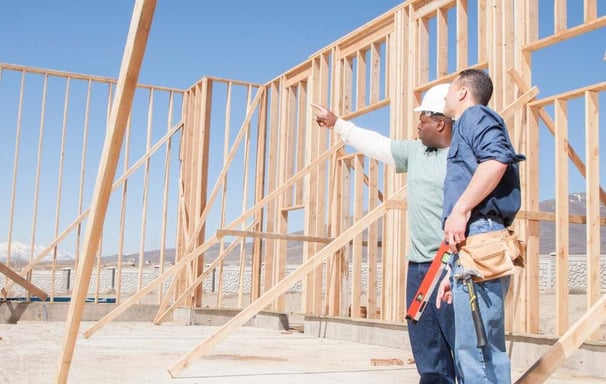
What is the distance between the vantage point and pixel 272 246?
10.6 m

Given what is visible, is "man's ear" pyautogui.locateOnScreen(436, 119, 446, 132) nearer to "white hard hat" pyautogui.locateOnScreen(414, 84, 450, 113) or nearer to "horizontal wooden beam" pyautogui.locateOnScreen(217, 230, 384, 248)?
"white hard hat" pyautogui.locateOnScreen(414, 84, 450, 113)

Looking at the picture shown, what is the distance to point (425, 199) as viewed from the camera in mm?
3121

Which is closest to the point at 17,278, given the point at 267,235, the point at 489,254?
the point at 267,235

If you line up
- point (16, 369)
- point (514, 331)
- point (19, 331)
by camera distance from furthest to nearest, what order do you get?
1. point (19, 331)
2. point (514, 331)
3. point (16, 369)

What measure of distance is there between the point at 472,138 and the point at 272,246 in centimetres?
836

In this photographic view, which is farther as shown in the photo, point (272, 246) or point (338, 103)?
point (272, 246)

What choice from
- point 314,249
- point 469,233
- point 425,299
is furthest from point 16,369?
point 314,249

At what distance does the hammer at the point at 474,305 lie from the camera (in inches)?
89.7

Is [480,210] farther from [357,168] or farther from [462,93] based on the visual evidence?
[357,168]

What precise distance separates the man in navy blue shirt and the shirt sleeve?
0.85 meters

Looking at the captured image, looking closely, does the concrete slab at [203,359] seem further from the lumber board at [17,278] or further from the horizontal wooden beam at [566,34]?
the horizontal wooden beam at [566,34]

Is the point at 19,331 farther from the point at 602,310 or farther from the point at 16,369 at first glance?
the point at 602,310

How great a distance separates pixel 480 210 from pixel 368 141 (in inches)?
44.9

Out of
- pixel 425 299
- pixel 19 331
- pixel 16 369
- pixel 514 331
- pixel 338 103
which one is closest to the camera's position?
pixel 425 299
